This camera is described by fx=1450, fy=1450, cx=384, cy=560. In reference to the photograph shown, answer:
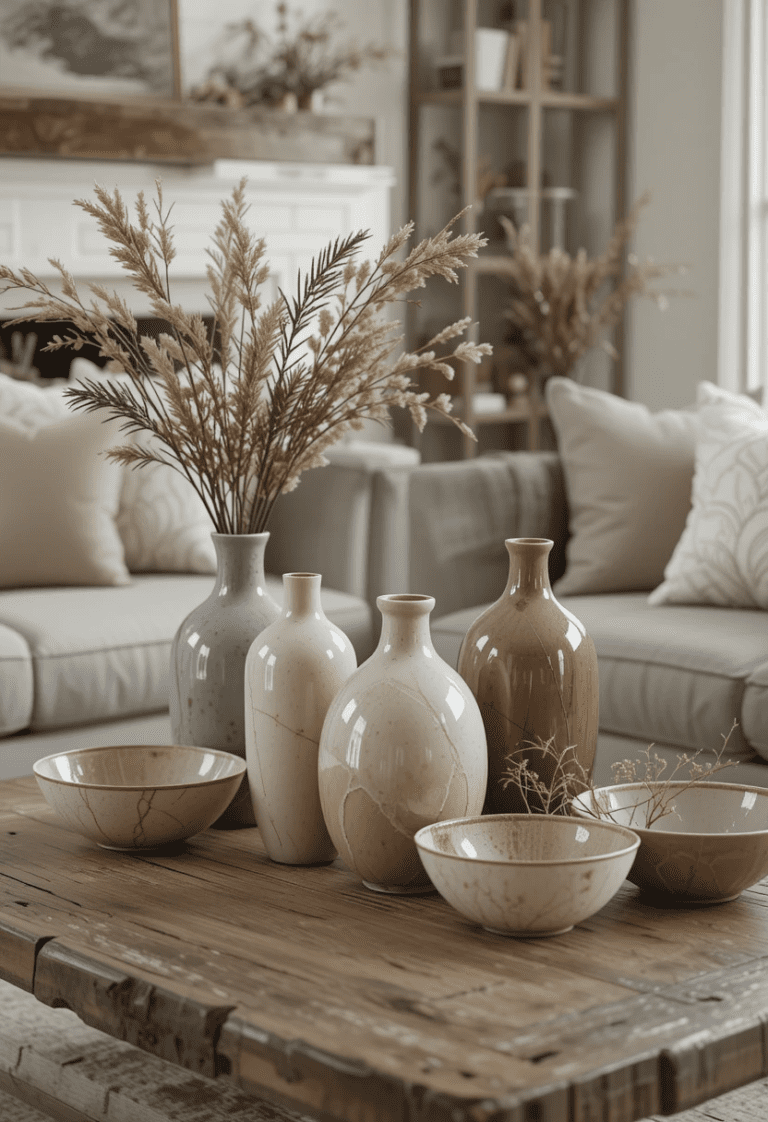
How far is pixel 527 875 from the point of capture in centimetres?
122

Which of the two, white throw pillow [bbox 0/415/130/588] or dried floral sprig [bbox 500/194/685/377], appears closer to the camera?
white throw pillow [bbox 0/415/130/588]

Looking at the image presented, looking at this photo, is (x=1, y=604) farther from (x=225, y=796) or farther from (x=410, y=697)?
(x=410, y=697)

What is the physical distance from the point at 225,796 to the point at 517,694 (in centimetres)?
33

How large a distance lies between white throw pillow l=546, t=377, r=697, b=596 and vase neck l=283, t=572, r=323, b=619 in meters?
1.60

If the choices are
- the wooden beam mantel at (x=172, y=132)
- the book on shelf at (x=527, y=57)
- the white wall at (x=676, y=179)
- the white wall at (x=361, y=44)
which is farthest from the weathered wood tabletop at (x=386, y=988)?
the book on shelf at (x=527, y=57)

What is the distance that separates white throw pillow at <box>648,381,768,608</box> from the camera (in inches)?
110

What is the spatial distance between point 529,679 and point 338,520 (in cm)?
169

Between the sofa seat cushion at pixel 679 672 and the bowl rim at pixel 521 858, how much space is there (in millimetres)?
1136

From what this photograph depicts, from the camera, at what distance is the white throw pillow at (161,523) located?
3.12 m

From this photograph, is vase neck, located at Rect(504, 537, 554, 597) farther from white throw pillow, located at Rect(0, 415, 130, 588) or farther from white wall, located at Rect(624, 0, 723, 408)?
white wall, located at Rect(624, 0, 723, 408)

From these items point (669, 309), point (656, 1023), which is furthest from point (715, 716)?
point (669, 309)

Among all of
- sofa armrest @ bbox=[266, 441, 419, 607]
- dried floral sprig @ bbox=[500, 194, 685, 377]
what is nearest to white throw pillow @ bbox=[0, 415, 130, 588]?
sofa armrest @ bbox=[266, 441, 419, 607]

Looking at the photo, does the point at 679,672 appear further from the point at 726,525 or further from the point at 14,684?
the point at 14,684

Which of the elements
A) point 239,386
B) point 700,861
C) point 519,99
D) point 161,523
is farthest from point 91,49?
point 700,861
